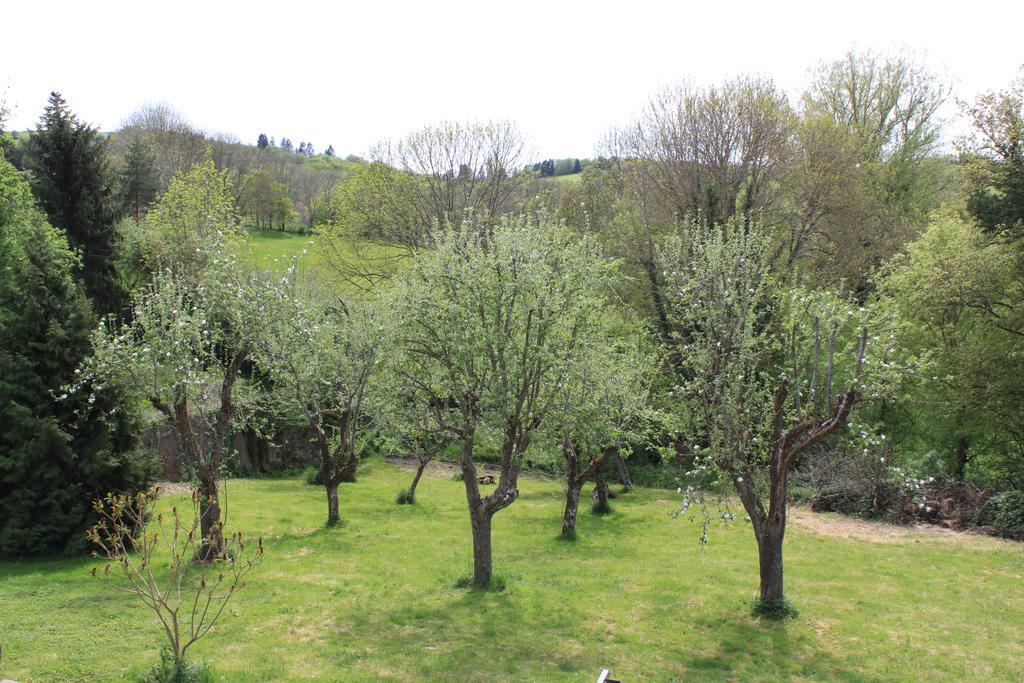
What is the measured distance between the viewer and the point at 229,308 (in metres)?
17.2

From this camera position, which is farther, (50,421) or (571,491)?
(571,491)

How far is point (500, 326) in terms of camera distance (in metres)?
14.3

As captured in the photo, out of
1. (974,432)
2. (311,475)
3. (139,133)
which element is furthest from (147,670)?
(139,133)

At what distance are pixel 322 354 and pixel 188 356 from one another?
17.5 feet

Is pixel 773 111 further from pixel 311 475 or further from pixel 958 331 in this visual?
pixel 311 475

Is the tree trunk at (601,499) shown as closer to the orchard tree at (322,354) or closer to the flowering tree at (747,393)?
the orchard tree at (322,354)

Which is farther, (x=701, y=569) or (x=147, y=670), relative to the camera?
(x=701, y=569)

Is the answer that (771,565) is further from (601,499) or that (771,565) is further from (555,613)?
(601,499)

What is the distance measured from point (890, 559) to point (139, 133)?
71.6 meters

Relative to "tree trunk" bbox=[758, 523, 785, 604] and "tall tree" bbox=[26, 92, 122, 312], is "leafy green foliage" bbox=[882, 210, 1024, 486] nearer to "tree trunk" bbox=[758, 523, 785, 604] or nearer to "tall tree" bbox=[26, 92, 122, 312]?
"tree trunk" bbox=[758, 523, 785, 604]

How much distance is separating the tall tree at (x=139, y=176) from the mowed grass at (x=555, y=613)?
1340 inches

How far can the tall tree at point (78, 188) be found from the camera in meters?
32.2

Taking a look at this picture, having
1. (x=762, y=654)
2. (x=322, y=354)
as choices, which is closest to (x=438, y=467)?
(x=322, y=354)

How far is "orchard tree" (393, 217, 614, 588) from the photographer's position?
14.2m
